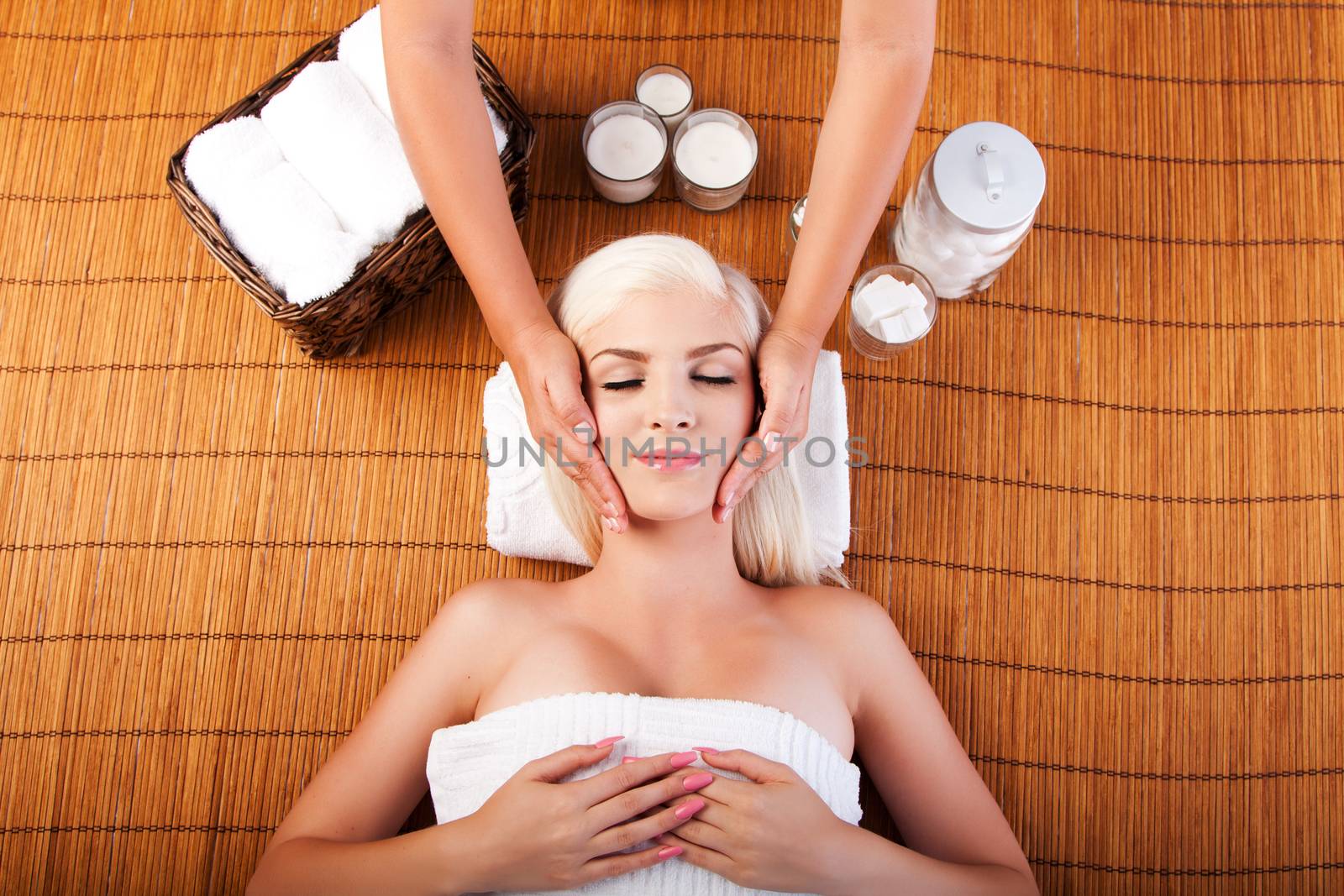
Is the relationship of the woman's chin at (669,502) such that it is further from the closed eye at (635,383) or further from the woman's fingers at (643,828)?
the woman's fingers at (643,828)

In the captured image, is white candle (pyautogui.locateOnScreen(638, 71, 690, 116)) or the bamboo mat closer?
the bamboo mat

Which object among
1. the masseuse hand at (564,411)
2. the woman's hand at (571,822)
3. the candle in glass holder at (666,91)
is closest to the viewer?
the woman's hand at (571,822)

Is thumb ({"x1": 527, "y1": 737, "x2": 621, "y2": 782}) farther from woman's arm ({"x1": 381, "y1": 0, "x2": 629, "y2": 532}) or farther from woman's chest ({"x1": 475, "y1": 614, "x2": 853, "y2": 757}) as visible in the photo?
woman's arm ({"x1": 381, "y1": 0, "x2": 629, "y2": 532})

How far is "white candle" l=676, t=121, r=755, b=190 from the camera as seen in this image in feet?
5.43

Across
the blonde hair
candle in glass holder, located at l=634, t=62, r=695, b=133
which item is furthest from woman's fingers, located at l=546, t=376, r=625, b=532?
candle in glass holder, located at l=634, t=62, r=695, b=133

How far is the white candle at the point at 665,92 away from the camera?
1.70m

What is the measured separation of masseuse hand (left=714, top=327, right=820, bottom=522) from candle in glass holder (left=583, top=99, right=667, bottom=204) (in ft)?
1.72

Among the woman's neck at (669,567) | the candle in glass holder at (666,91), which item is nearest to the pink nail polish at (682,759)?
the woman's neck at (669,567)

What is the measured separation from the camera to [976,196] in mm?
1486

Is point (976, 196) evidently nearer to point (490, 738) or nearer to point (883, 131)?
point (883, 131)

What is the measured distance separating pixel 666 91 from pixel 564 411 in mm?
833

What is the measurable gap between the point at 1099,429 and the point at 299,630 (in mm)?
1597

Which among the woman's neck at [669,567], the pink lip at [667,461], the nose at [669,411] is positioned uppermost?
the nose at [669,411]

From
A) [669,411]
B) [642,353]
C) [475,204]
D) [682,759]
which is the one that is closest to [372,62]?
[475,204]
